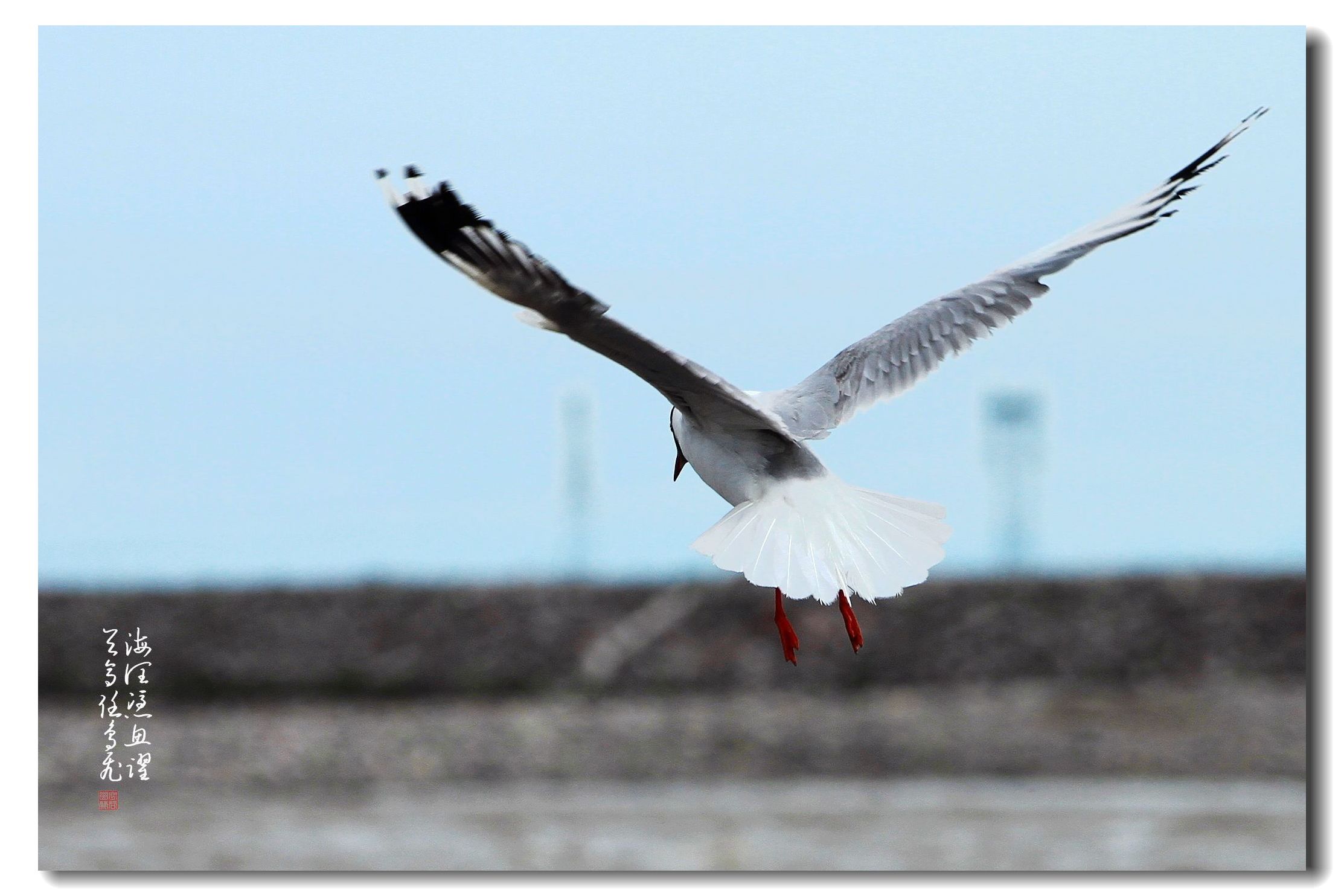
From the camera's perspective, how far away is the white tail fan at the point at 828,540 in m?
2.09

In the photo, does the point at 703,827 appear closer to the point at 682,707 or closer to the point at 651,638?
the point at 682,707

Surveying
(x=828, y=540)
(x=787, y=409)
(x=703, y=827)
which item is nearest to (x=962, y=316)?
(x=787, y=409)

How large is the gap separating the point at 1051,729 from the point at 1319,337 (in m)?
4.28

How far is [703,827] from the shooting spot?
8.06 m

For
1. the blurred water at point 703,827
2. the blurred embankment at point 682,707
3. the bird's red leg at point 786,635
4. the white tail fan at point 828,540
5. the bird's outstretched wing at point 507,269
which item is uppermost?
the bird's outstretched wing at point 507,269

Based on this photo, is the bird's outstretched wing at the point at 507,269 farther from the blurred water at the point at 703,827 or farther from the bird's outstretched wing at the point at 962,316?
the blurred water at the point at 703,827

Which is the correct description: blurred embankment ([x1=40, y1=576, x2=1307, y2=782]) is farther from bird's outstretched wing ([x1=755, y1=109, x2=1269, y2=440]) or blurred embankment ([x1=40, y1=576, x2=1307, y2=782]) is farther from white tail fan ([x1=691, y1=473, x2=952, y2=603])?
white tail fan ([x1=691, y1=473, x2=952, y2=603])

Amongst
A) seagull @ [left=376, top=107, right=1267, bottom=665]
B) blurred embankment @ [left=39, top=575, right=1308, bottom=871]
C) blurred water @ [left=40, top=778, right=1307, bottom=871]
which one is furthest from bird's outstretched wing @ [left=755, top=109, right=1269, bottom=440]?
Answer: blurred embankment @ [left=39, top=575, right=1308, bottom=871]

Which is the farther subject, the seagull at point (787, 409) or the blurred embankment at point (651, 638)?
the blurred embankment at point (651, 638)

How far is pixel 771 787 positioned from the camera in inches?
332

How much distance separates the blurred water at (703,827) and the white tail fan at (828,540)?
17.9 ft

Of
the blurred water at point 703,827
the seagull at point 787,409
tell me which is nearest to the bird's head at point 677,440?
the seagull at point 787,409

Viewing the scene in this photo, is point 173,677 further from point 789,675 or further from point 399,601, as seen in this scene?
point 789,675

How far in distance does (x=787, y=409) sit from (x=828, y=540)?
0.31 metres
